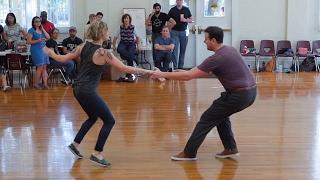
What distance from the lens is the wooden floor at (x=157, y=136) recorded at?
4582mm

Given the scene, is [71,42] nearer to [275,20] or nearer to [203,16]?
[203,16]

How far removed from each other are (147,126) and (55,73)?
17.8 feet

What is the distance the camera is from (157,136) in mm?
5926

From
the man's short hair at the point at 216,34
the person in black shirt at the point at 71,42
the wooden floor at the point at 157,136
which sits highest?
the man's short hair at the point at 216,34

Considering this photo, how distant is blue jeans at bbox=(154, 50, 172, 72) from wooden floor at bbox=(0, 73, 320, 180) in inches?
66.7

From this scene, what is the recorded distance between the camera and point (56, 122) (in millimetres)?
6777

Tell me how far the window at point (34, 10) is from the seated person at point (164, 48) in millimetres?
3120

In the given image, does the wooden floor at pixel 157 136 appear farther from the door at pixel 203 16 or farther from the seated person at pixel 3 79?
the door at pixel 203 16

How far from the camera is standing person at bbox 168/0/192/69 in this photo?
11930 mm

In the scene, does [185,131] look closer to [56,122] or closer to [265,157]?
[265,157]

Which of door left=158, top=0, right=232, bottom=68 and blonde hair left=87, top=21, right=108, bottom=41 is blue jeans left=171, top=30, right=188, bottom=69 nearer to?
door left=158, top=0, right=232, bottom=68

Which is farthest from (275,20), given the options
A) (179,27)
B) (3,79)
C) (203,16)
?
(3,79)

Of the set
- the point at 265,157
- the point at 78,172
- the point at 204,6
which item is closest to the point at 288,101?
the point at 265,157

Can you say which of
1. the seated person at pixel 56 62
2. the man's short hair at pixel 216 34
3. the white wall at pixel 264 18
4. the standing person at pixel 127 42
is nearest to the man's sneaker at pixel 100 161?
the man's short hair at pixel 216 34
